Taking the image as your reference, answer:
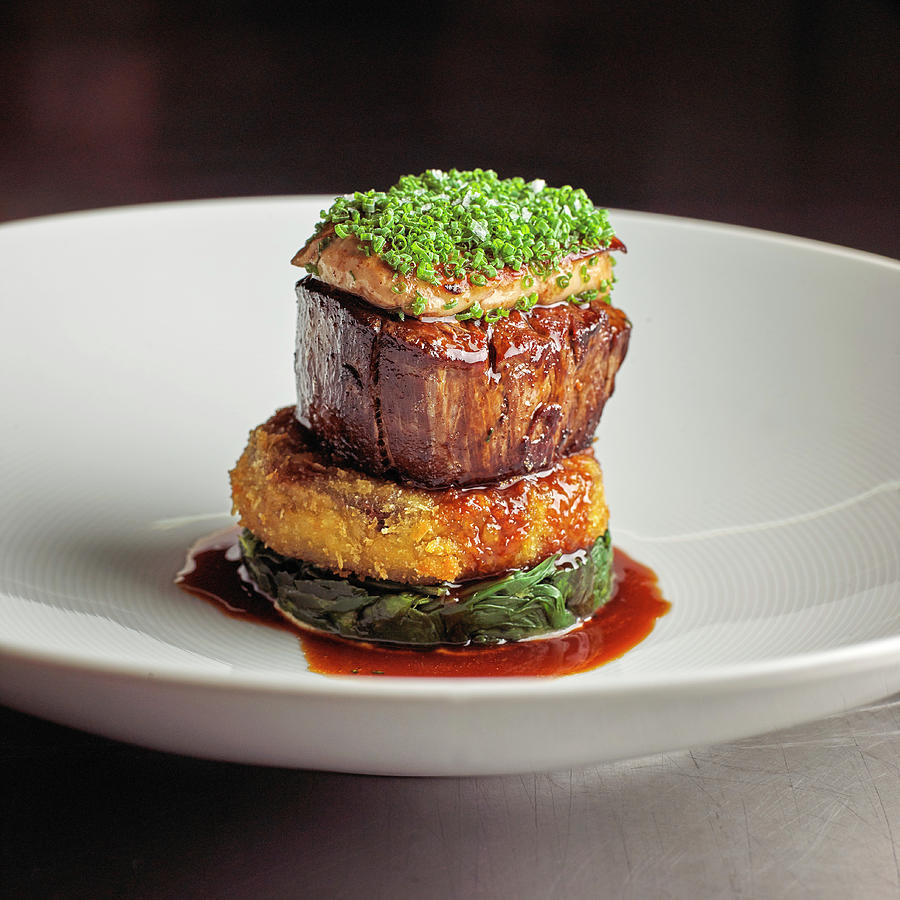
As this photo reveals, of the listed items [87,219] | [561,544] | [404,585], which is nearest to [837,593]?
[561,544]

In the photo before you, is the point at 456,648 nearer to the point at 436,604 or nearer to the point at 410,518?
the point at 436,604

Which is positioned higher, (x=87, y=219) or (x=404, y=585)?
(x=87, y=219)

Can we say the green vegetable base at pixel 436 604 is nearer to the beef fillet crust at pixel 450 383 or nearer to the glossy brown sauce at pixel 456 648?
the glossy brown sauce at pixel 456 648

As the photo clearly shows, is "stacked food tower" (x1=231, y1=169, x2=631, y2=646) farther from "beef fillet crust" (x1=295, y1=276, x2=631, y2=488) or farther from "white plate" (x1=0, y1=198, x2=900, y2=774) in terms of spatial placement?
"white plate" (x1=0, y1=198, x2=900, y2=774)

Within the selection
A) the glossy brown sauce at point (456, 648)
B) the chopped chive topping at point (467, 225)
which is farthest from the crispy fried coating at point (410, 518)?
the chopped chive topping at point (467, 225)

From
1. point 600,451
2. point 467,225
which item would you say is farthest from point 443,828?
point 600,451

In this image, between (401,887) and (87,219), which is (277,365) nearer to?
(87,219)
